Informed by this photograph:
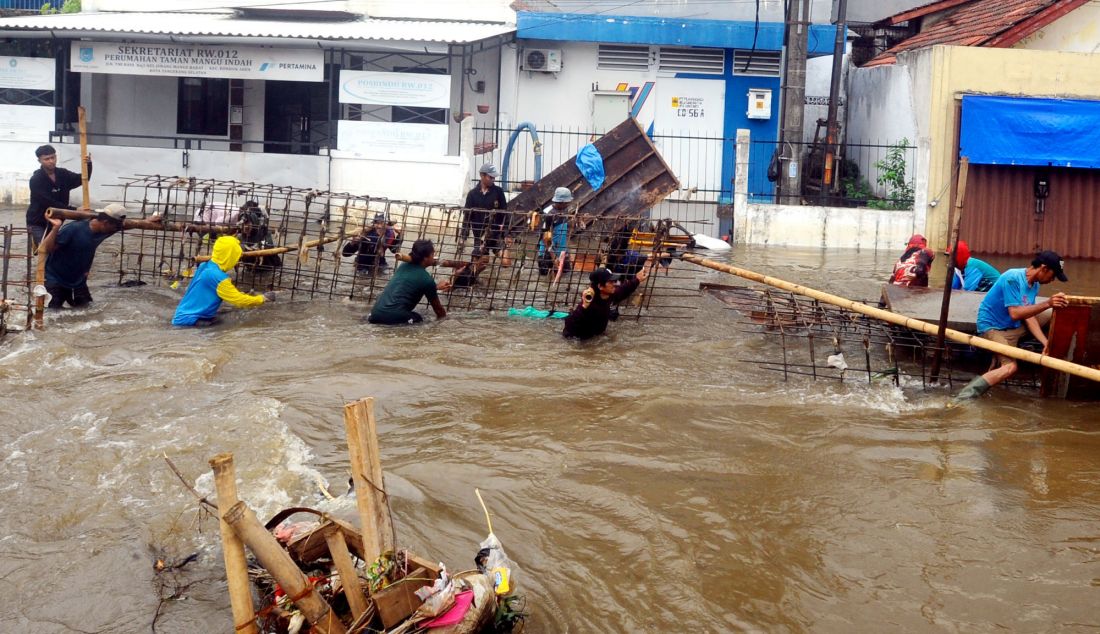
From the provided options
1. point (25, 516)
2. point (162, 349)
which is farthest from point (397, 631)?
point (162, 349)

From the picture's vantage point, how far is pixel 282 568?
4.16 m

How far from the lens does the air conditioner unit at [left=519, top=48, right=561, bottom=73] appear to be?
68.3ft

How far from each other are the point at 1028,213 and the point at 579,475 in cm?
1299

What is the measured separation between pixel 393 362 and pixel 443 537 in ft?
12.3

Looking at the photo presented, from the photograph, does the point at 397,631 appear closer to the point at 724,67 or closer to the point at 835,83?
the point at 835,83

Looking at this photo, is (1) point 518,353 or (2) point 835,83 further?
(2) point 835,83

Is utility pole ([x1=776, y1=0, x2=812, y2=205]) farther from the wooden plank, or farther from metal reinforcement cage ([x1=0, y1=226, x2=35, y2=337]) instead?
the wooden plank

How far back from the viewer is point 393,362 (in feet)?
31.5

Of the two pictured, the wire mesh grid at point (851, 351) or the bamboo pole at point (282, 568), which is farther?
the wire mesh grid at point (851, 351)

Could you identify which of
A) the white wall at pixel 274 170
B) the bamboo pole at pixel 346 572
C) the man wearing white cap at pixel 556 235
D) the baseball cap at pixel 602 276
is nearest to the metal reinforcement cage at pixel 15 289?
the white wall at pixel 274 170

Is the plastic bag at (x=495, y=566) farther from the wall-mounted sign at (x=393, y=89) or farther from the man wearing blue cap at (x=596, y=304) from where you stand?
the wall-mounted sign at (x=393, y=89)

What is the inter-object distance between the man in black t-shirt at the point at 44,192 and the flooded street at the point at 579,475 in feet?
5.25

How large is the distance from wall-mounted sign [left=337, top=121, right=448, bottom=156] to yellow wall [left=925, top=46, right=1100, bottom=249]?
8148 millimetres

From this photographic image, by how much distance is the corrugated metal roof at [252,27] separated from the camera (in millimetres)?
17688
